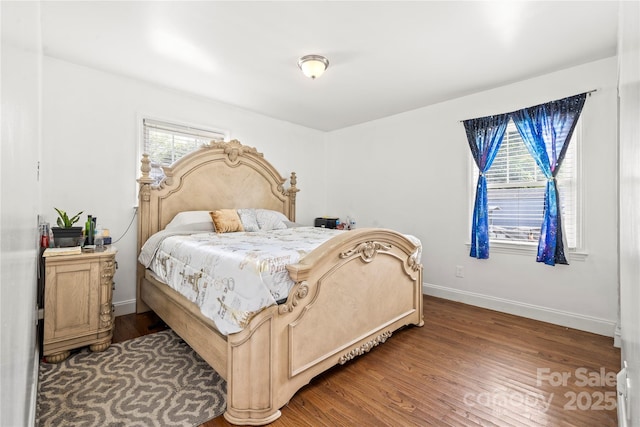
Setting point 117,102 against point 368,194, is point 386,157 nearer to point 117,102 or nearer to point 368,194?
point 368,194

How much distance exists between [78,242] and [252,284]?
1.78 metres

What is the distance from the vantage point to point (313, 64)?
2574 mm

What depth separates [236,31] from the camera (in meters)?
2.24

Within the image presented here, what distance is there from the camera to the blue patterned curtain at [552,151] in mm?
2730

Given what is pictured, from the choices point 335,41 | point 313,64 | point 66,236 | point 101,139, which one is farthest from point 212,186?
point 335,41

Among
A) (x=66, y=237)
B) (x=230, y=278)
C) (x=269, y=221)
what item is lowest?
(x=230, y=278)

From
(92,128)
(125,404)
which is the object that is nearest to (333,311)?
(125,404)

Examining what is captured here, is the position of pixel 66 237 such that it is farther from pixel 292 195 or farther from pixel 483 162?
pixel 483 162

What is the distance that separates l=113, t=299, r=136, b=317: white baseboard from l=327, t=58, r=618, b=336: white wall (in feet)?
10.4

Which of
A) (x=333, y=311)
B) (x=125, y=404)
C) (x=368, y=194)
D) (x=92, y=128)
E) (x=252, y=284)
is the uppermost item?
(x=92, y=128)

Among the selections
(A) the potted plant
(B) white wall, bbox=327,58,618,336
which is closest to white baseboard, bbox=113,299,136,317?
(A) the potted plant

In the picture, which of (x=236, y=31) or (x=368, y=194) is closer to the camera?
(x=236, y=31)

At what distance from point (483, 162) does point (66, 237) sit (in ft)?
13.3

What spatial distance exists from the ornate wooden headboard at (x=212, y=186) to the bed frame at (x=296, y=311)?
0.04 ft
